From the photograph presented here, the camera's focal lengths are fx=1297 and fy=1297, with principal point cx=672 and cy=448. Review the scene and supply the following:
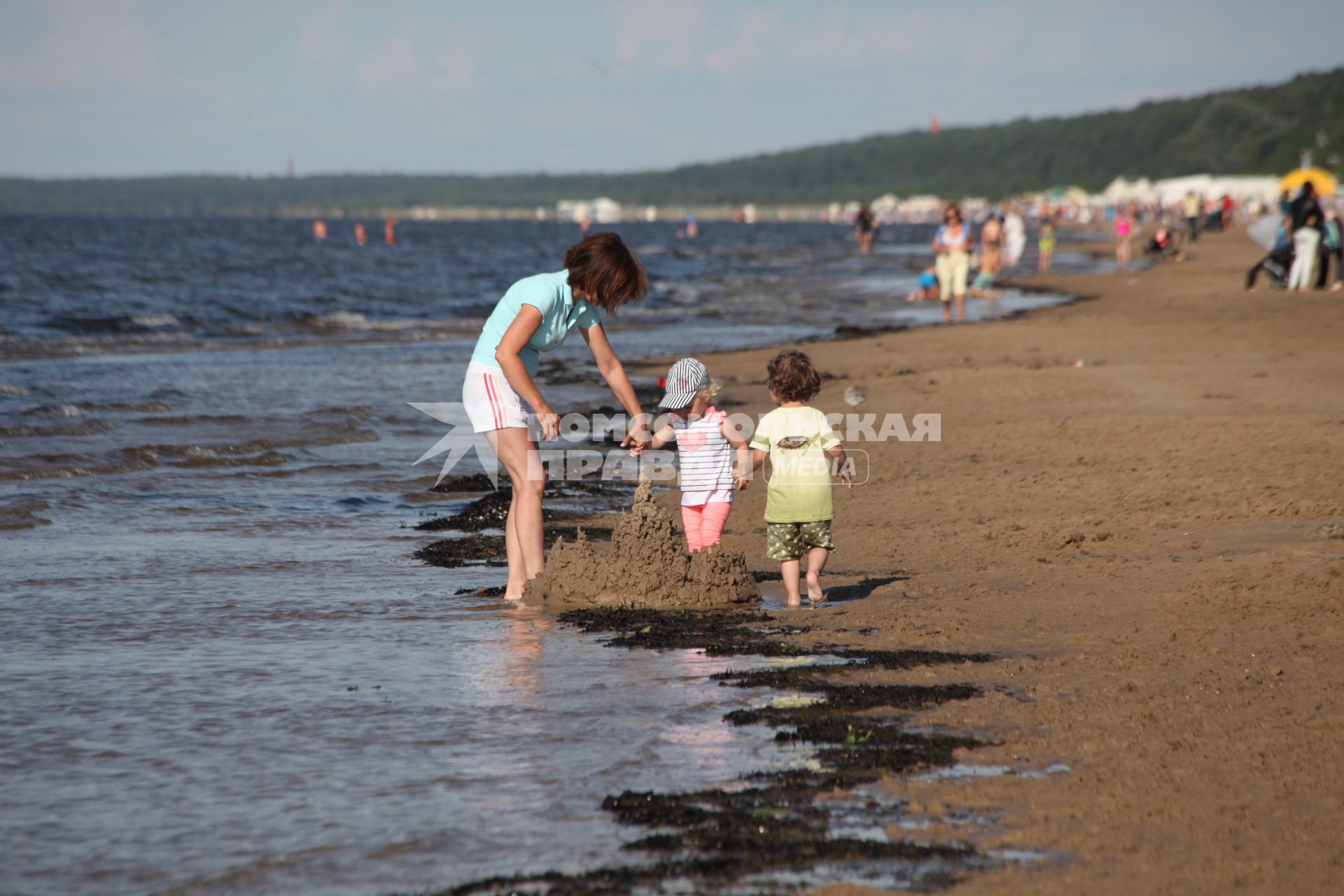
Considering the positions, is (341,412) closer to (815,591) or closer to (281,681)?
(815,591)

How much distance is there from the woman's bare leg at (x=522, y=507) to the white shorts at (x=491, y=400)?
0.18ft

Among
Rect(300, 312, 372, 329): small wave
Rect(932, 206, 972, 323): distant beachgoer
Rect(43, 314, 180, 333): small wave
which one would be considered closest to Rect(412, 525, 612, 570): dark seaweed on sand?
Rect(932, 206, 972, 323): distant beachgoer

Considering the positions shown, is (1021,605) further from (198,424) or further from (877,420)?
(198,424)

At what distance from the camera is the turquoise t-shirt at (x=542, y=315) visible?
19.3 ft

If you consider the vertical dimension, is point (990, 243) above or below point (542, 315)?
below

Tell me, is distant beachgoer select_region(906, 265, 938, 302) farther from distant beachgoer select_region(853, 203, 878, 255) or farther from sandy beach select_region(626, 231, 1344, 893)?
distant beachgoer select_region(853, 203, 878, 255)

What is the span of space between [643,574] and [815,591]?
838 millimetres

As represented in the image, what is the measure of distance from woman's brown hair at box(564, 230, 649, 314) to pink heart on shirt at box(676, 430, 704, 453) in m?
1.06

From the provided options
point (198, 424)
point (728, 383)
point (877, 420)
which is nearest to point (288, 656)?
point (877, 420)

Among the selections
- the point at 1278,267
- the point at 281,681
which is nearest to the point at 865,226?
the point at 1278,267

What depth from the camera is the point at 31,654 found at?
17.7 feet

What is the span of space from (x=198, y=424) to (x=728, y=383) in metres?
5.74

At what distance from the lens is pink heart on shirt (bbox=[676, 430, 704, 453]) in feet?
22.3

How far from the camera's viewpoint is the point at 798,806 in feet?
11.8
